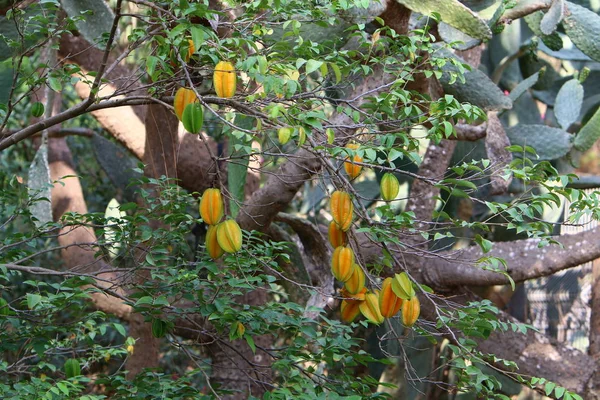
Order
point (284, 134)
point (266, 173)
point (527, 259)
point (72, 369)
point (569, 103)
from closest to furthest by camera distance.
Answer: point (284, 134) < point (72, 369) < point (266, 173) < point (527, 259) < point (569, 103)

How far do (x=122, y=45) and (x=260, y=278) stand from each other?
356 cm

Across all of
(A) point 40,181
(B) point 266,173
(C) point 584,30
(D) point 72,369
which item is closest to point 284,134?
(B) point 266,173

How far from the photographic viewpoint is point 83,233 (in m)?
4.03

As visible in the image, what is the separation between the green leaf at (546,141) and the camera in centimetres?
372

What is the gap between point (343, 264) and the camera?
169cm

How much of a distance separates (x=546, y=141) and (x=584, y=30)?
57 centimetres

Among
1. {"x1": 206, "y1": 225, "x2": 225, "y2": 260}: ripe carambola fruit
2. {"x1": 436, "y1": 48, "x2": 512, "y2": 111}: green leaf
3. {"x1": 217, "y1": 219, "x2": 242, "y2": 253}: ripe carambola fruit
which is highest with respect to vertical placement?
{"x1": 217, "y1": 219, "x2": 242, "y2": 253}: ripe carambola fruit

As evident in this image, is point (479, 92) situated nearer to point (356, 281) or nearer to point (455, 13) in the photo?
point (455, 13)

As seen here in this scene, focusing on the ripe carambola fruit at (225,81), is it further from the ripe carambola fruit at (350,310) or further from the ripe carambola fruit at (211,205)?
the ripe carambola fruit at (350,310)

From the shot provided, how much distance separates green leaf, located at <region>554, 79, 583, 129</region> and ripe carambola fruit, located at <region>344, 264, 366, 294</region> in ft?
8.44

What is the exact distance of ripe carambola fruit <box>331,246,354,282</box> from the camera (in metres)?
1.69

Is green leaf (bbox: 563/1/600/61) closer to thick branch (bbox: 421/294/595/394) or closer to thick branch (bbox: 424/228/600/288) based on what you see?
thick branch (bbox: 424/228/600/288)

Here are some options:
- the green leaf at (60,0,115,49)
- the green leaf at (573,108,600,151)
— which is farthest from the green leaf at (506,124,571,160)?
the green leaf at (60,0,115,49)

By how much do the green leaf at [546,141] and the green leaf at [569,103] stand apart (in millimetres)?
221
